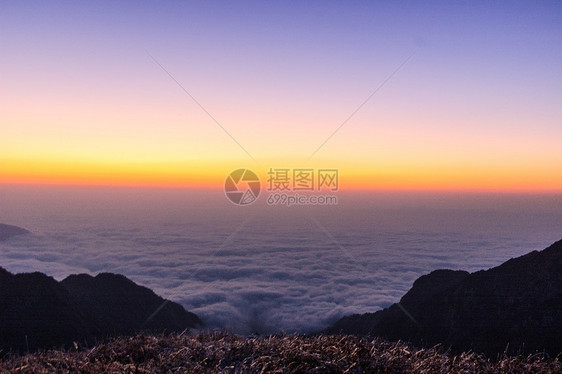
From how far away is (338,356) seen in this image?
24.1 feet

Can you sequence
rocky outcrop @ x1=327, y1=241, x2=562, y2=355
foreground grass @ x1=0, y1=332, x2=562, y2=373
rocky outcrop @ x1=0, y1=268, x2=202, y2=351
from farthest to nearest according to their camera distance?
rocky outcrop @ x1=0, y1=268, x2=202, y2=351 → rocky outcrop @ x1=327, y1=241, x2=562, y2=355 → foreground grass @ x1=0, y1=332, x2=562, y2=373

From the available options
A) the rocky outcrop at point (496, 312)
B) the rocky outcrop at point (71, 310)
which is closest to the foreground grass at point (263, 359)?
the rocky outcrop at point (71, 310)

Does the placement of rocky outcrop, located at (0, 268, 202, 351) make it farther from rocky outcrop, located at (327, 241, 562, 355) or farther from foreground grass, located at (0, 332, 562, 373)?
rocky outcrop, located at (327, 241, 562, 355)

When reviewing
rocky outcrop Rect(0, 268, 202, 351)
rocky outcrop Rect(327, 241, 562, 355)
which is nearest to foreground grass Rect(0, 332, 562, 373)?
rocky outcrop Rect(0, 268, 202, 351)

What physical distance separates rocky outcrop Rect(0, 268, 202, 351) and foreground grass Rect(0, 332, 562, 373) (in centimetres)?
2978

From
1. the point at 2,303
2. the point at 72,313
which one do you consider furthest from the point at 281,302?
the point at 2,303

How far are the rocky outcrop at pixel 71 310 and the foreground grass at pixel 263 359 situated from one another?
1172 inches

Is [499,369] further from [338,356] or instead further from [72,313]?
[72,313]

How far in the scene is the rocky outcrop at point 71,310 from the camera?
49.8 m

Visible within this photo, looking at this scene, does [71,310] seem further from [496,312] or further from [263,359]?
[263,359]

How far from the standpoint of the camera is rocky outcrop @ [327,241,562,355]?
44531mm

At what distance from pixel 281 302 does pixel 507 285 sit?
6263cm

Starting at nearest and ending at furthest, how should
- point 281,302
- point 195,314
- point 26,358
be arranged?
point 26,358, point 195,314, point 281,302

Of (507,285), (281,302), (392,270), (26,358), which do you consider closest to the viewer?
(26,358)
